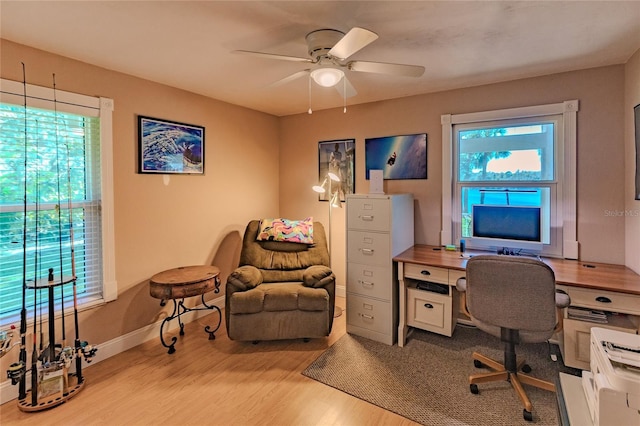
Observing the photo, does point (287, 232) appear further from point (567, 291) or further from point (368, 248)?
point (567, 291)

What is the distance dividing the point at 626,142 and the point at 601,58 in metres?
0.68

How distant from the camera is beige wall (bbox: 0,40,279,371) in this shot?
2529mm

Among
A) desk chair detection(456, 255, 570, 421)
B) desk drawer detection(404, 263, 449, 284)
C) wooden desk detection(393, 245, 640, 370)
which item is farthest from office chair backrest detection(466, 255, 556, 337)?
desk drawer detection(404, 263, 449, 284)

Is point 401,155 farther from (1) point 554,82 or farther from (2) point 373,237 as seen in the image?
(1) point 554,82

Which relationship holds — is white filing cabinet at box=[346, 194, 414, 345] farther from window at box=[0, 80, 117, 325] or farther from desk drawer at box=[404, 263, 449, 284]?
window at box=[0, 80, 117, 325]

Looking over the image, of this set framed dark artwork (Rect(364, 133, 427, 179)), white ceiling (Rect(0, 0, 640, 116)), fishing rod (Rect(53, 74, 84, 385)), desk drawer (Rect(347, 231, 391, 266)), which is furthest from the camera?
framed dark artwork (Rect(364, 133, 427, 179))

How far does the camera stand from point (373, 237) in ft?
9.64

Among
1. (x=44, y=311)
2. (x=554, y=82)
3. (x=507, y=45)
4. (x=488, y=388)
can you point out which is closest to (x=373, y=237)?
(x=488, y=388)

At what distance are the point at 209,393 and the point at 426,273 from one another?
1896 millimetres

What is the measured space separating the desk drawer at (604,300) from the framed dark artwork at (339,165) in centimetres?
234

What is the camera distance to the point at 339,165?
157 inches

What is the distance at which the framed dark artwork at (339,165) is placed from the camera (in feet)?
12.8

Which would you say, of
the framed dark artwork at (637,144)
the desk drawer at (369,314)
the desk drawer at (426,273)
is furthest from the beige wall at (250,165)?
the desk drawer at (369,314)

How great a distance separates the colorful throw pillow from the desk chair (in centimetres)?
176
